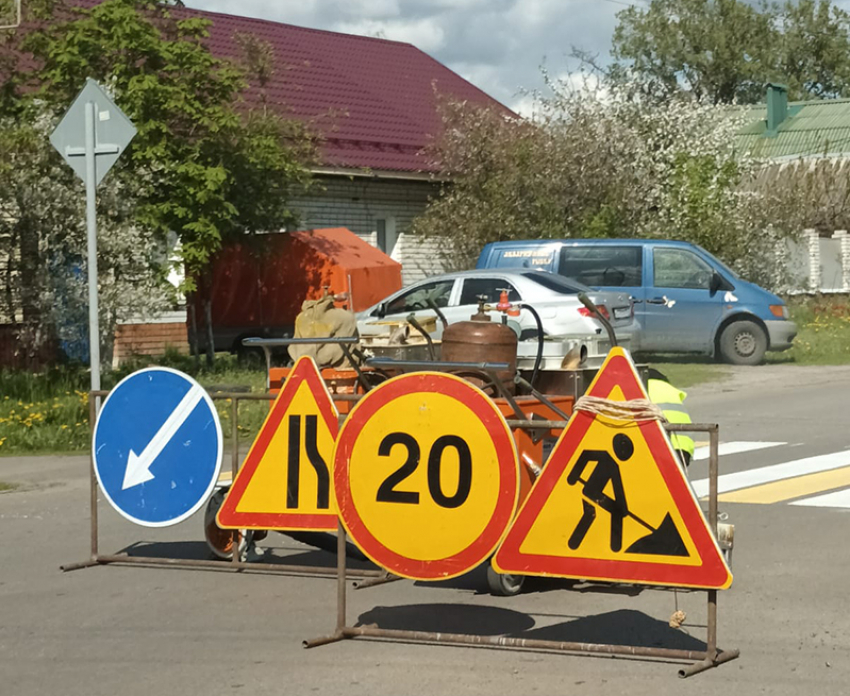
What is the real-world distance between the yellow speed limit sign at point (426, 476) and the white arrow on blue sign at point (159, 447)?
5.15ft

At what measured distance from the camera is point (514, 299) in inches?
800

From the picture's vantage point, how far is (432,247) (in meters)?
32.1

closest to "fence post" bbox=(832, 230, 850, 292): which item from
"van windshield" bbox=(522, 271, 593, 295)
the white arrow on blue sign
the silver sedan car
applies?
the silver sedan car

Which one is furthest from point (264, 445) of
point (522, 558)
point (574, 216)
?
point (574, 216)

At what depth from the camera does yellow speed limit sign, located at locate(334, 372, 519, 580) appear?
6.33 m

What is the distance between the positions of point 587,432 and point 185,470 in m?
2.67

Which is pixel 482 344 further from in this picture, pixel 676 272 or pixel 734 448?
pixel 676 272

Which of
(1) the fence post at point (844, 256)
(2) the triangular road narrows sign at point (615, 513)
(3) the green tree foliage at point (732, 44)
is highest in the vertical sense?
(3) the green tree foliage at point (732, 44)

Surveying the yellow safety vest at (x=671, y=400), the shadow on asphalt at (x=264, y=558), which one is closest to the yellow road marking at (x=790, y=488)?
the yellow safety vest at (x=671, y=400)

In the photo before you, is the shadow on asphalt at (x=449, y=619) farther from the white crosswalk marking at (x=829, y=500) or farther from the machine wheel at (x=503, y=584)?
the white crosswalk marking at (x=829, y=500)

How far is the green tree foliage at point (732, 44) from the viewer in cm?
8200

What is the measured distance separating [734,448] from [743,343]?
33.6ft

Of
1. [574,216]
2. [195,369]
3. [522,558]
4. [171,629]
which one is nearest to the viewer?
[522,558]

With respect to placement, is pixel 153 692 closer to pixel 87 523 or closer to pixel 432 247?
pixel 87 523
